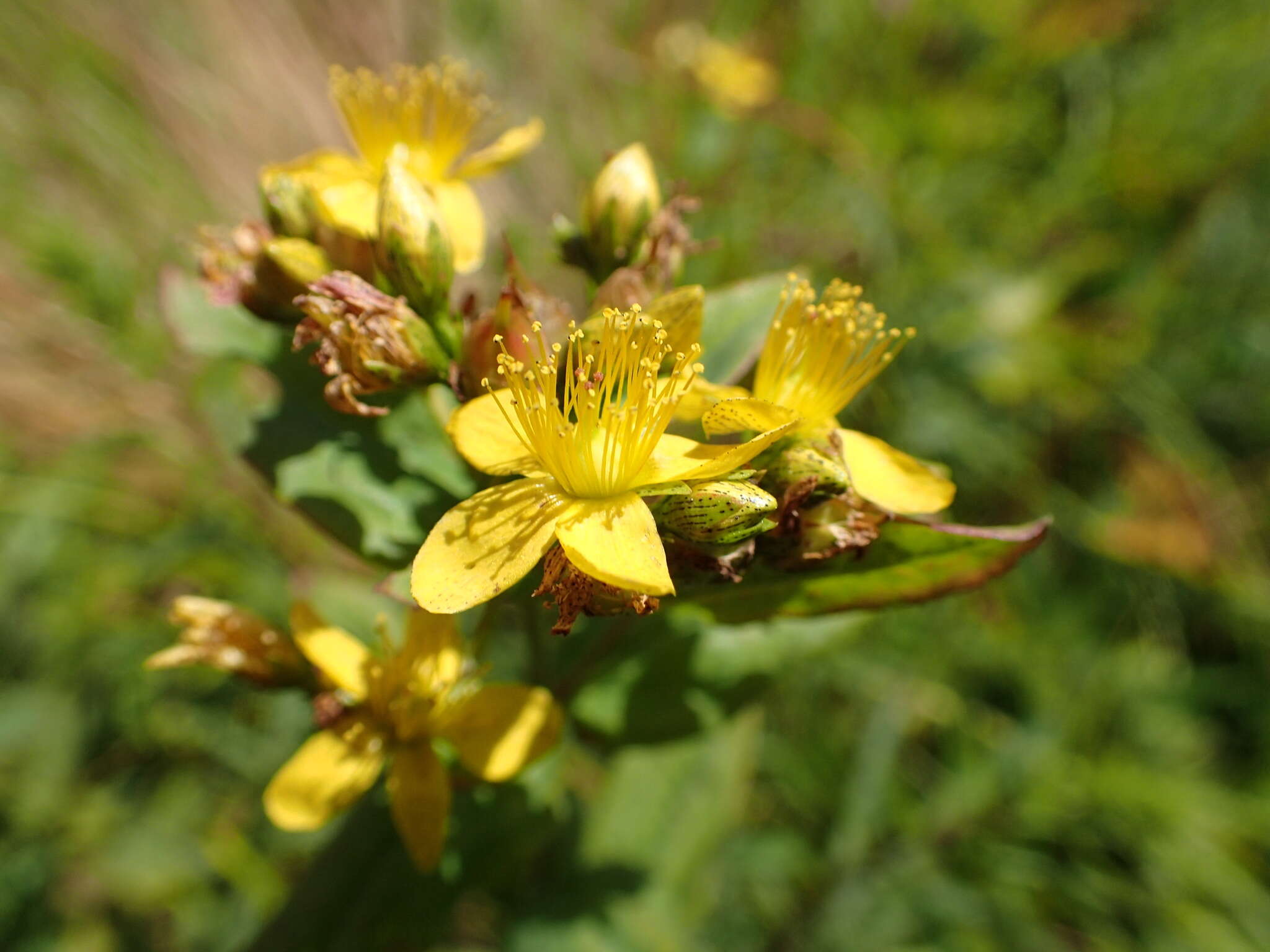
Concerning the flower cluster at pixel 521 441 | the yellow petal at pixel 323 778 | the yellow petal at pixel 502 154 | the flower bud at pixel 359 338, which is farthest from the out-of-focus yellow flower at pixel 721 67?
the yellow petal at pixel 323 778

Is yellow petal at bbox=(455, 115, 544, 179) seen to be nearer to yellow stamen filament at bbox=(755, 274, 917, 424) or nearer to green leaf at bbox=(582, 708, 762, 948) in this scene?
yellow stamen filament at bbox=(755, 274, 917, 424)

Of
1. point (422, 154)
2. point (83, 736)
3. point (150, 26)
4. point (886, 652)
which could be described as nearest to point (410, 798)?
point (422, 154)

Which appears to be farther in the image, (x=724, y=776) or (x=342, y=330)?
(x=724, y=776)

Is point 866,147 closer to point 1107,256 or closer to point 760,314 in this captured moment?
point 1107,256

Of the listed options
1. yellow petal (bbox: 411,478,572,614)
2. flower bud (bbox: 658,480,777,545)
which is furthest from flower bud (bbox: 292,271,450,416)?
flower bud (bbox: 658,480,777,545)

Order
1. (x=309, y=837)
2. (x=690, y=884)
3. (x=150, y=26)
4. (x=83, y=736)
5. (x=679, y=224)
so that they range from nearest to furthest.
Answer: (x=679, y=224) → (x=690, y=884) → (x=309, y=837) → (x=83, y=736) → (x=150, y=26)

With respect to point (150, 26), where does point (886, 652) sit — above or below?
below
